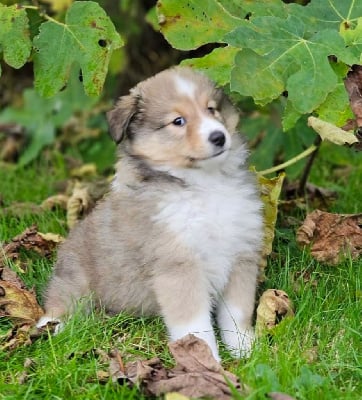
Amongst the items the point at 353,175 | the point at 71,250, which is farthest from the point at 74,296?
the point at 353,175

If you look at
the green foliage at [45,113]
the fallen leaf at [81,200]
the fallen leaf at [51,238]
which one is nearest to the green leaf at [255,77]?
the fallen leaf at [51,238]

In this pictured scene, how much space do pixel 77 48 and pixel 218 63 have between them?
73 cm

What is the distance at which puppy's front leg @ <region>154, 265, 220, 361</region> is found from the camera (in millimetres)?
3828

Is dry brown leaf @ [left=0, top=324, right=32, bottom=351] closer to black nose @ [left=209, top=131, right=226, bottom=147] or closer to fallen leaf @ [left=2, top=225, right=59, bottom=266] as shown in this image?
fallen leaf @ [left=2, top=225, right=59, bottom=266]

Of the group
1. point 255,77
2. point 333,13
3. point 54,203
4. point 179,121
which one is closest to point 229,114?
point 255,77

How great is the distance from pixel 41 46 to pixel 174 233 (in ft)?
4.32

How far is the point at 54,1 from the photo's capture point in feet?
22.3

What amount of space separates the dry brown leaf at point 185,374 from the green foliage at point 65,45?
5.08 feet

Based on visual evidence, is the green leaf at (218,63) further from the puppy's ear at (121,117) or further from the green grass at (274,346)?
the green grass at (274,346)

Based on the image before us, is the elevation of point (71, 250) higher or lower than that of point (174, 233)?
lower

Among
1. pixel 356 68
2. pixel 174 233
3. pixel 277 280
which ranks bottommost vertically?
pixel 277 280

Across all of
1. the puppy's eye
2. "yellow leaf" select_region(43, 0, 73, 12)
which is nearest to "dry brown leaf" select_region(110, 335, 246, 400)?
the puppy's eye

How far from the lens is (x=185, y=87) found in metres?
4.00

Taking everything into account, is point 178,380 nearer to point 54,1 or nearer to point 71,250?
point 71,250
